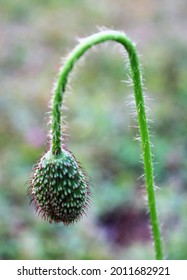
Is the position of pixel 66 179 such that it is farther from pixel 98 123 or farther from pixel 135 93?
pixel 98 123

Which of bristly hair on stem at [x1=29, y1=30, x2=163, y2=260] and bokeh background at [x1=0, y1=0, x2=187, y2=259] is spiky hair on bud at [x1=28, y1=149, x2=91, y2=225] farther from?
bokeh background at [x1=0, y1=0, x2=187, y2=259]

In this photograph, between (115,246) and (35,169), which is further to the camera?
(115,246)

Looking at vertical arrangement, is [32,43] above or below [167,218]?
above

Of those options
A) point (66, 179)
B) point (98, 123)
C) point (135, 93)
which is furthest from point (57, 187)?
point (98, 123)

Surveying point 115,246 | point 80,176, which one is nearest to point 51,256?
point 115,246

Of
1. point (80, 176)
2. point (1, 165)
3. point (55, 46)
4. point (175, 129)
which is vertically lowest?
point (80, 176)

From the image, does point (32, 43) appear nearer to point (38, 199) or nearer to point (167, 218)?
point (167, 218)

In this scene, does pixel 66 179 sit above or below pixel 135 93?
below

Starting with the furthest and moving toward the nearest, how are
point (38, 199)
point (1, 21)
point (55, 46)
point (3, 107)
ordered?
point (1, 21) → point (55, 46) → point (3, 107) → point (38, 199)
